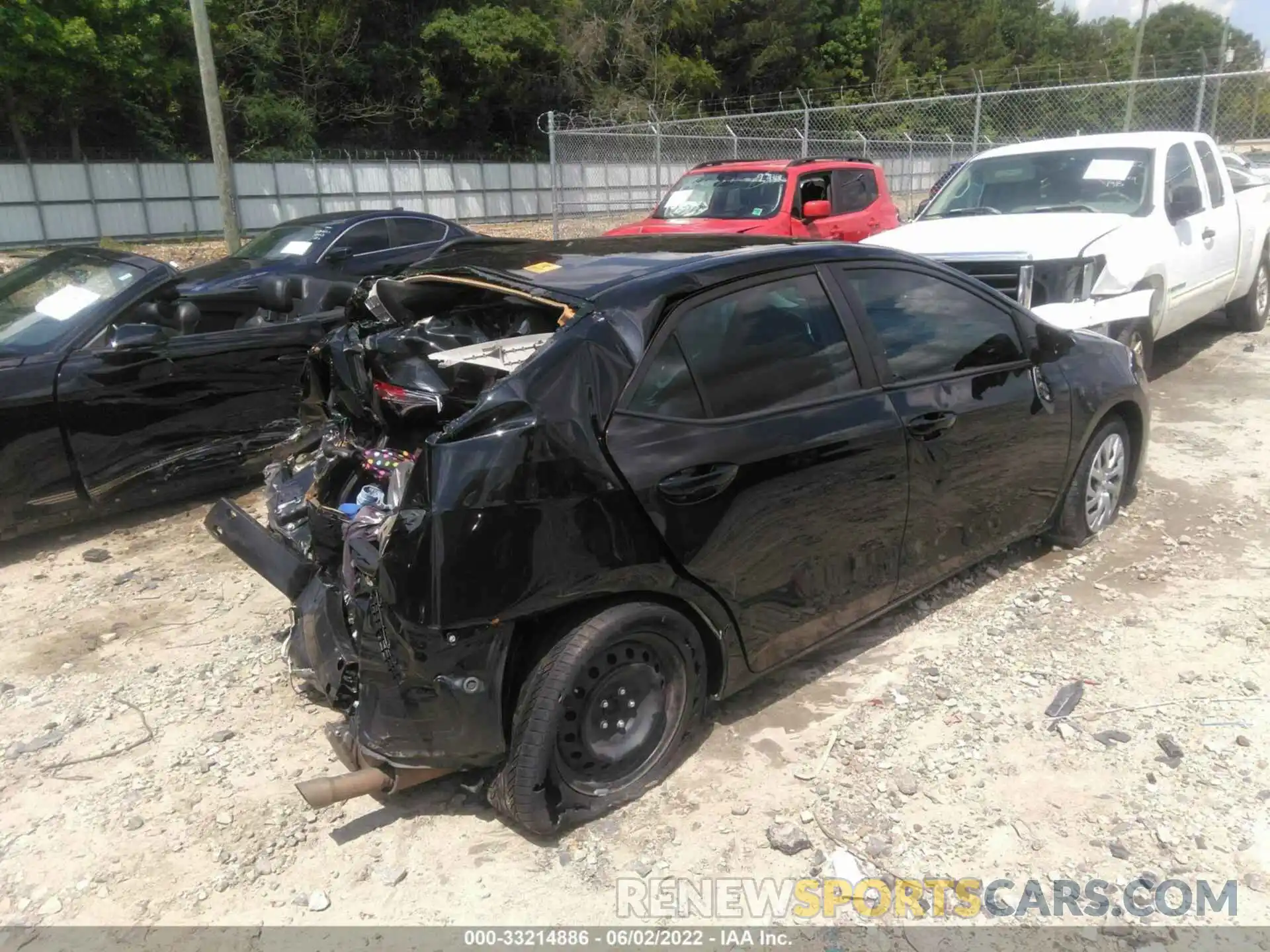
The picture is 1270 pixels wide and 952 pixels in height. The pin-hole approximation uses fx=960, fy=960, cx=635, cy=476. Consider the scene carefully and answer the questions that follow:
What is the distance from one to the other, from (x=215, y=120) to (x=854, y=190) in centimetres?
875

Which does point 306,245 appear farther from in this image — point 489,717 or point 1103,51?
point 1103,51

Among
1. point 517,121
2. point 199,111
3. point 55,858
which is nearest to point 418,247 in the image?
point 55,858

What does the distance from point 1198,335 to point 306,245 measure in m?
8.95

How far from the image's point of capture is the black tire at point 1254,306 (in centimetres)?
954

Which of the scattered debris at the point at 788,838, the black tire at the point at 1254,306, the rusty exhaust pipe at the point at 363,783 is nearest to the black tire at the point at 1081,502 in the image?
the scattered debris at the point at 788,838

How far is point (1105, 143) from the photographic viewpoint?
7.56 meters

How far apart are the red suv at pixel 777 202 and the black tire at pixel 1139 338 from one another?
4451 mm

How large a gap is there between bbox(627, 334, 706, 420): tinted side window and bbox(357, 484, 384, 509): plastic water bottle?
0.95m

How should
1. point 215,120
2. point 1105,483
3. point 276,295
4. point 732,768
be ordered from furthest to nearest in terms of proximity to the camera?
point 215,120
point 276,295
point 1105,483
point 732,768

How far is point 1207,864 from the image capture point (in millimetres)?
2789

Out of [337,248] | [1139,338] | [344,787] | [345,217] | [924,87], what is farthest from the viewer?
[924,87]

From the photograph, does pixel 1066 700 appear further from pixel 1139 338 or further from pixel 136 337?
pixel 136 337

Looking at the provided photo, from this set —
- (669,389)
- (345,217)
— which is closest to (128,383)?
(669,389)

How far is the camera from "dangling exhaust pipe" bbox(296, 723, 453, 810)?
277 centimetres
